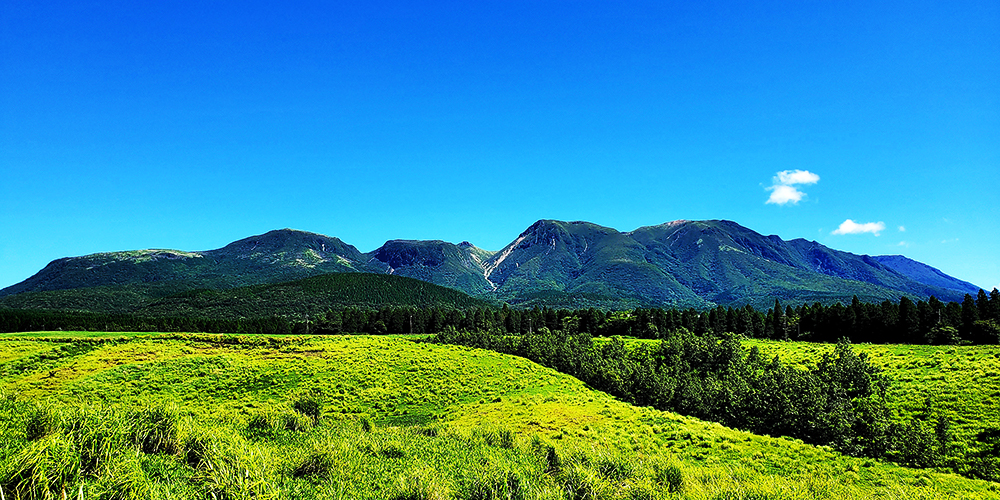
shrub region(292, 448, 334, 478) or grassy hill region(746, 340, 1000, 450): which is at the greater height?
shrub region(292, 448, 334, 478)

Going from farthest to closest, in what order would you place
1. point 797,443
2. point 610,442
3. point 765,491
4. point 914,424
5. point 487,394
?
1. point 487,394
2. point 914,424
3. point 797,443
4. point 610,442
5. point 765,491

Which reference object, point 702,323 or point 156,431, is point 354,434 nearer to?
point 156,431

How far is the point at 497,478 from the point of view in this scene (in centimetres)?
719

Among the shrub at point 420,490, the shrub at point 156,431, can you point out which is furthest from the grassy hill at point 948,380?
the shrub at point 156,431

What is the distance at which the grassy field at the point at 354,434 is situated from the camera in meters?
5.49

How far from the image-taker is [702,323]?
10181 cm

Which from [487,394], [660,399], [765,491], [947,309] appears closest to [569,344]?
[660,399]

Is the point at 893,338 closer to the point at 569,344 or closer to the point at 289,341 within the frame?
the point at 569,344

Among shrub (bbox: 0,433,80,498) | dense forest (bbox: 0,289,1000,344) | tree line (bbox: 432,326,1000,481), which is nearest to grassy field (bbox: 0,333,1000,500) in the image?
shrub (bbox: 0,433,80,498)

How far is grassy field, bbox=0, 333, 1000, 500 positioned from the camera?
18.0 feet

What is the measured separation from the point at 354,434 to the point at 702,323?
103 meters

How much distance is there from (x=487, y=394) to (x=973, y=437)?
133 ft

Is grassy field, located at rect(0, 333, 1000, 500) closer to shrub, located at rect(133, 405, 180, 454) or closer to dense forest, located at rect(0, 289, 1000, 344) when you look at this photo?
shrub, located at rect(133, 405, 180, 454)

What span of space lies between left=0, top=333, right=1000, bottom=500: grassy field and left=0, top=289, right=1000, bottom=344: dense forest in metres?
50.6
